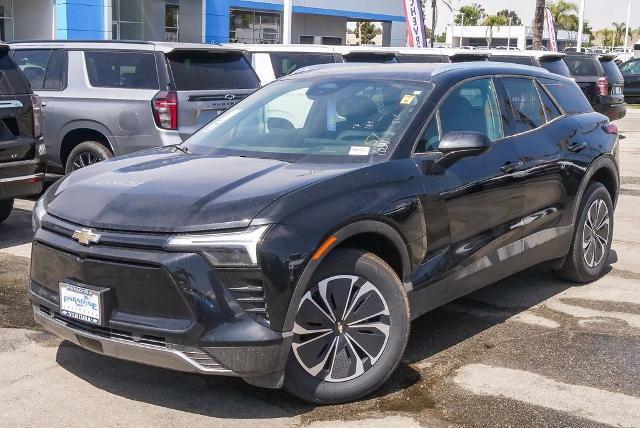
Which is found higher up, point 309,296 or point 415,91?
point 415,91

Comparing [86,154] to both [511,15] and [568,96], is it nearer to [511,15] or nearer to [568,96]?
[568,96]

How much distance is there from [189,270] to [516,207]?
2.62m

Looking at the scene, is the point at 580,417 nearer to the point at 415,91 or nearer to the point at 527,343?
the point at 527,343

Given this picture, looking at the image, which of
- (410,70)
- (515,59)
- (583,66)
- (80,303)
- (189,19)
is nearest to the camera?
(80,303)

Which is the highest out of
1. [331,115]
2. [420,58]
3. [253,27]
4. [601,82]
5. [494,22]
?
[494,22]

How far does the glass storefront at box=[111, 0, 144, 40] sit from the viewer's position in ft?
96.9

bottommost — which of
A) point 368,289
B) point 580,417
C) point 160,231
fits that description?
point 580,417

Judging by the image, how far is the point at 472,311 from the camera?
6305 millimetres

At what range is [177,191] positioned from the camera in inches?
175

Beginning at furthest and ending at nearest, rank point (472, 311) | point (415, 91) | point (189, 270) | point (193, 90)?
point (193, 90)
point (472, 311)
point (415, 91)
point (189, 270)

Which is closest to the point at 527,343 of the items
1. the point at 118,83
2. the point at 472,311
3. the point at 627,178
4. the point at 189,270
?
the point at 472,311

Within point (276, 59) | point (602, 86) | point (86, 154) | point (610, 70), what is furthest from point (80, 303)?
point (610, 70)

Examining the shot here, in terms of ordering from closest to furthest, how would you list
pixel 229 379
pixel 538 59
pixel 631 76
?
pixel 229 379
pixel 538 59
pixel 631 76

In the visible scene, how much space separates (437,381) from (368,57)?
1013 cm
